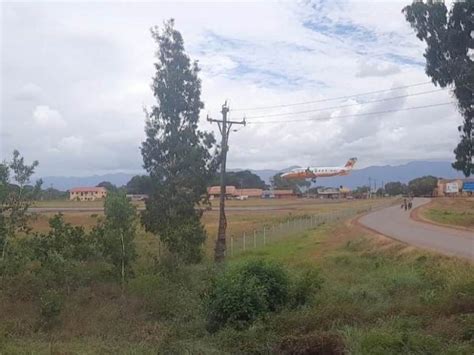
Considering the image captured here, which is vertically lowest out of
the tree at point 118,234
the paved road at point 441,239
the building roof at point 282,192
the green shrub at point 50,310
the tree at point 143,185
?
the green shrub at point 50,310

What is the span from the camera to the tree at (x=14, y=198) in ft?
78.3

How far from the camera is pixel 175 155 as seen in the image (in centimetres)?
2645

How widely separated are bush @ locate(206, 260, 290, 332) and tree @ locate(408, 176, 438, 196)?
155031 mm

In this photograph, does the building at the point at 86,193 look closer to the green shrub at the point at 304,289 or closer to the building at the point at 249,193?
the building at the point at 249,193

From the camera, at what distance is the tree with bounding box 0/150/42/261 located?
23.9 metres

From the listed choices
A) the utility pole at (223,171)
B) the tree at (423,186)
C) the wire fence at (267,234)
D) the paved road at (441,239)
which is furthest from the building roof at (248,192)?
the utility pole at (223,171)

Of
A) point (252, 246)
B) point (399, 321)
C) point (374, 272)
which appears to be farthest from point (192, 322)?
point (252, 246)

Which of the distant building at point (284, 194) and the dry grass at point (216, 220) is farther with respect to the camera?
the distant building at point (284, 194)

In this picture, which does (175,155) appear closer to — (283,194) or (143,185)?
(143,185)

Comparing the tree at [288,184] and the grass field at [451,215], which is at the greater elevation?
the tree at [288,184]

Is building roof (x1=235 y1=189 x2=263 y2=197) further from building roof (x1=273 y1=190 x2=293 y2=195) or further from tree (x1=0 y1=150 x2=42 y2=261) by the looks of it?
tree (x1=0 y1=150 x2=42 y2=261)

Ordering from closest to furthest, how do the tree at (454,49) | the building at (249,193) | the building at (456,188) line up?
the tree at (454,49), the building at (456,188), the building at (249,193)

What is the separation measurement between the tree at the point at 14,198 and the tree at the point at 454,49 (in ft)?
48.9

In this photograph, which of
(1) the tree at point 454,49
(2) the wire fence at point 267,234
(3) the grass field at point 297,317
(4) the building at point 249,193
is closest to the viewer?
(3) the grass field at point 297,317
